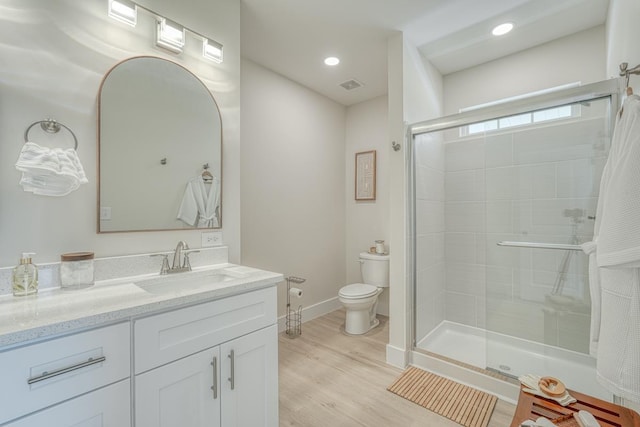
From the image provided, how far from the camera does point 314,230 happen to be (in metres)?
3.31

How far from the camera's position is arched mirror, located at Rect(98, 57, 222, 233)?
4.71 ft

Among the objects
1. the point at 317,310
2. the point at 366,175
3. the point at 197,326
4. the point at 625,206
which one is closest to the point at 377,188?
the point at 366,175

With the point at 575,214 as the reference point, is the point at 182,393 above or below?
below

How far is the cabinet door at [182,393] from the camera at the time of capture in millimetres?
1022

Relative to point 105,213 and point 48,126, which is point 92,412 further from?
point 48,126

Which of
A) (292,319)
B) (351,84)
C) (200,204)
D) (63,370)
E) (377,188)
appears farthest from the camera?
(377,188)

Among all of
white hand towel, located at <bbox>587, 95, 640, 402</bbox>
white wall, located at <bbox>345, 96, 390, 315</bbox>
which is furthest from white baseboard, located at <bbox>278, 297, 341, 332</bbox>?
white hand towel, located at <bbox>587, 95, 640, 402</bbox>

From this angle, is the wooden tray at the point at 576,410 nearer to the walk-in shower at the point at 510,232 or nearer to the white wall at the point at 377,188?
the walk-in shower at the point at 510,232

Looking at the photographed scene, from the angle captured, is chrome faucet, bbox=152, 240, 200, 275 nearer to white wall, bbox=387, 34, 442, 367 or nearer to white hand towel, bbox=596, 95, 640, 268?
white wall, bbox=387, 34, 442, 367

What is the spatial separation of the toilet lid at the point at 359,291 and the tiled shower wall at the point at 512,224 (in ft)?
1.69

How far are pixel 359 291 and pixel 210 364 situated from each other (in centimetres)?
189

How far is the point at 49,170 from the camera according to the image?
1.20 metres

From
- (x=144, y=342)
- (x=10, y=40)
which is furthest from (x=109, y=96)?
(x=144, y=342)

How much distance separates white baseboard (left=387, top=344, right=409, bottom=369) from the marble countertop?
4.60 ft
